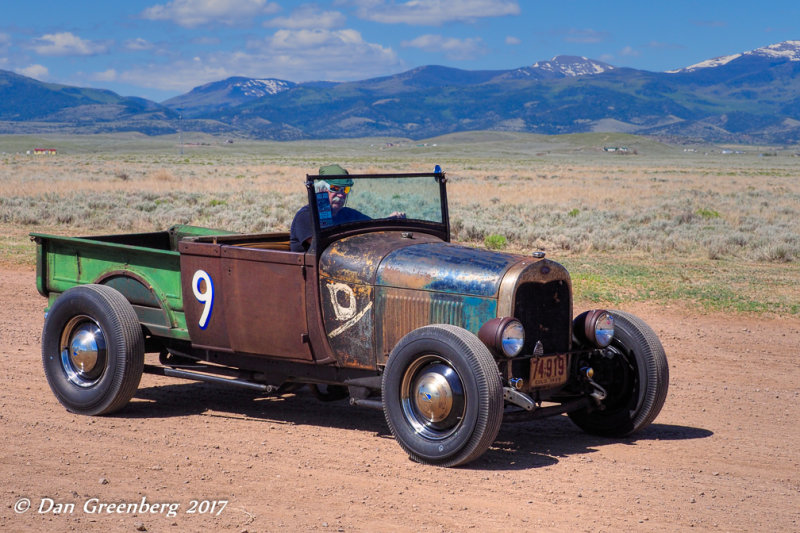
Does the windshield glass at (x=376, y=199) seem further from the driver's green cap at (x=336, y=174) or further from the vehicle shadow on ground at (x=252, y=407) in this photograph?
the vehicle shadow on ground at (x=252, y=407)

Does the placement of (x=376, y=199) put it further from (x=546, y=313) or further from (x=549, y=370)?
(x=549, y=370)

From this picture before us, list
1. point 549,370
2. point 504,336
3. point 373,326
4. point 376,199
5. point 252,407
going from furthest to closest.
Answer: point 252,407 → point 376,199 → point 373,326 → point 549,370 → point 504,336

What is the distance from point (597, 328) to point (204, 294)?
3117mm

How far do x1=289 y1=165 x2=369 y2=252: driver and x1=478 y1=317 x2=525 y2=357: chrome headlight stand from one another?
1.62 meters

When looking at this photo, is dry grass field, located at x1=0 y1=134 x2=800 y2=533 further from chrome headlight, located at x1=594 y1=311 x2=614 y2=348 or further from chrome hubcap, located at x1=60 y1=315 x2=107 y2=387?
chrome headlight, located at x1=594 y1=311 x2=614 y2=348

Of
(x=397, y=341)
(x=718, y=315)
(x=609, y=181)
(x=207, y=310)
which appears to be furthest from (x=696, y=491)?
(x=609, y=181)

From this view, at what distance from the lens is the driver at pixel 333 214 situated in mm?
7008

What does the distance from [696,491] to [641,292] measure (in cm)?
857

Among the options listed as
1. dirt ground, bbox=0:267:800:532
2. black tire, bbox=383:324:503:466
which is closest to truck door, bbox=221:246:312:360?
dirt ground, bbox=0:267:800:532

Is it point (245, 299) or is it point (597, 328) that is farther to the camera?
point (245, 299)

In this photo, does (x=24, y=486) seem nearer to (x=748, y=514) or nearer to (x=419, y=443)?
(x=419, y=443)

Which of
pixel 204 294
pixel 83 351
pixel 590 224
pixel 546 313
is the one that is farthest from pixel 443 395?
pixel 590 224

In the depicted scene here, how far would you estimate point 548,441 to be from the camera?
7035 millimetres

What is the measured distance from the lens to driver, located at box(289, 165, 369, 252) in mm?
7008
